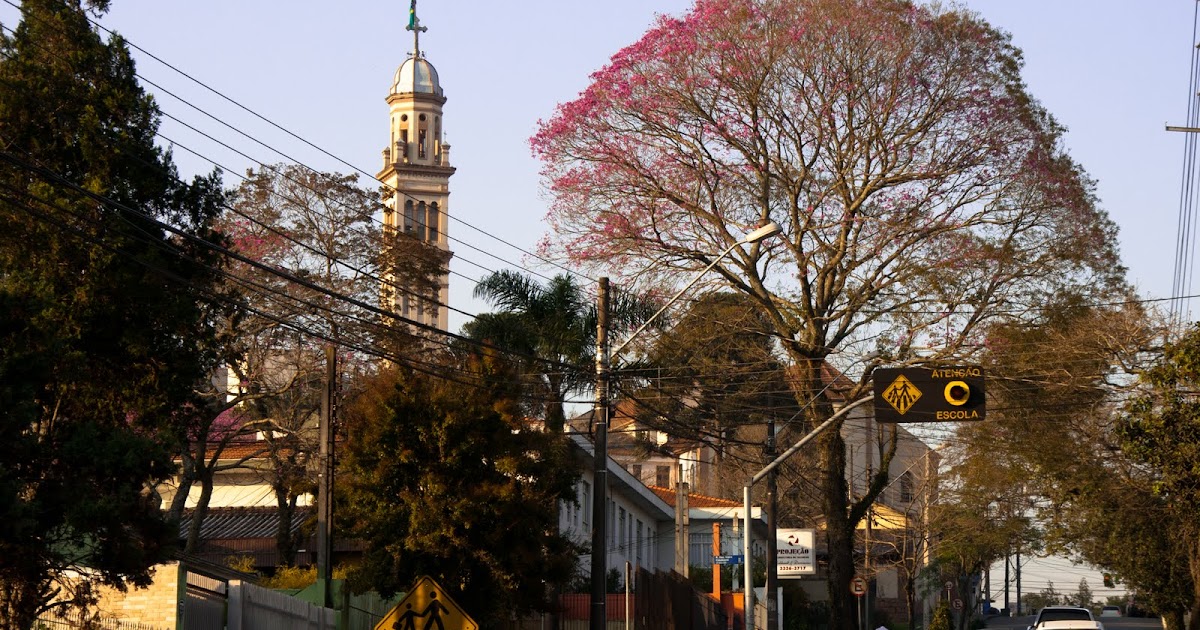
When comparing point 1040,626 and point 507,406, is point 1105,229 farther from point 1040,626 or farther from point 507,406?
point 507,406

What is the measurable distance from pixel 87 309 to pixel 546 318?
50.2 ft

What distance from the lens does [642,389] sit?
107 ft

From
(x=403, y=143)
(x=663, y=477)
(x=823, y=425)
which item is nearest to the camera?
(x=823, y=425)

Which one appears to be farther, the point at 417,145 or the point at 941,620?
the point at 417,145

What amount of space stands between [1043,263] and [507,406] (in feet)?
40.6

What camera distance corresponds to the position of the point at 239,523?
4572cm

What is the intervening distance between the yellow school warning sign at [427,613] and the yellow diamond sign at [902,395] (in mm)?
11252

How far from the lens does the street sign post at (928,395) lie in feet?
80.8

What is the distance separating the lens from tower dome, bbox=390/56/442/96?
359 ft

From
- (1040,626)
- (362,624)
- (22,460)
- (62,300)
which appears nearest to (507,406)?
(362,624)

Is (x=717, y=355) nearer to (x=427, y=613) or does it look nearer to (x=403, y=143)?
(x=427, y=613)

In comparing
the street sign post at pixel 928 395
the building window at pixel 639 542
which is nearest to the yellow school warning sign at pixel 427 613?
the street sign post at pixel 928 395

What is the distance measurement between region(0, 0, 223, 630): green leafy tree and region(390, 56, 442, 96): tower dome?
8919cm

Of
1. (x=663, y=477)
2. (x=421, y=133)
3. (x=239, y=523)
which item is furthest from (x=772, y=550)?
(x=421, y=133)
